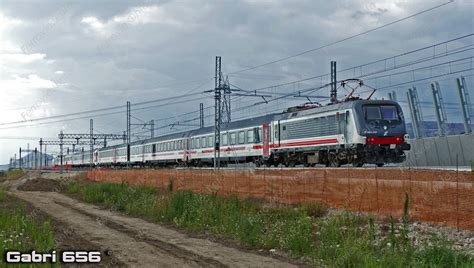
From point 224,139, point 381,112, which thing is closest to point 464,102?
point 381,112

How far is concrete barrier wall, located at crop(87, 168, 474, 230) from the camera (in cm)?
1393

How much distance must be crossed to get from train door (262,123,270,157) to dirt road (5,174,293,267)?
1211cm

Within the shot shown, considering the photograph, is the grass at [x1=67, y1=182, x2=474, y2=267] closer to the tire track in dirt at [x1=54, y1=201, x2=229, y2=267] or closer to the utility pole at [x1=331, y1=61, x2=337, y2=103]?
the tire track in dirt at [x1=54, y1=201, x2=229, y2=267]

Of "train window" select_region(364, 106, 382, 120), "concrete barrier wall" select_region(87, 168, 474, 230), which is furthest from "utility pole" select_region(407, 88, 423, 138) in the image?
"concrete barrier wall" select_region(87, 168, 474, 230)

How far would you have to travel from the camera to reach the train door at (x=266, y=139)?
3306cm

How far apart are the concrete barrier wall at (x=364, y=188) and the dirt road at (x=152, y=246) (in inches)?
175

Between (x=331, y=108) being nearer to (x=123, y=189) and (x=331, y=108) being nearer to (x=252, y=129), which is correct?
(x=252, y=129)

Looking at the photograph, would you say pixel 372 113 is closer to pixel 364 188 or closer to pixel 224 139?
pixel 364 188

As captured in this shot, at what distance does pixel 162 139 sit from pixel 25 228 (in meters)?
40.1

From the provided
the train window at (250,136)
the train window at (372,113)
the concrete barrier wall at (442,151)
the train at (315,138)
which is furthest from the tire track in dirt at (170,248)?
the train window at (250,136)

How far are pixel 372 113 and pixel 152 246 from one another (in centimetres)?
1298

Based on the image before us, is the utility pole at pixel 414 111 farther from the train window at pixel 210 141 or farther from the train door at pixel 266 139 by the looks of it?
the train window at pixel 210 141

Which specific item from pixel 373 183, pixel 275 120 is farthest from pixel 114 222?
pixel 275 120

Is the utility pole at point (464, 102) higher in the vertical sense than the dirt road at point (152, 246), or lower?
higher
